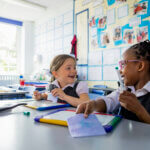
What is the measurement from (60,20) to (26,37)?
126 centimetres

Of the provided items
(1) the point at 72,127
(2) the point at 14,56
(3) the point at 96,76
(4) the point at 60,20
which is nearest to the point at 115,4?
(3) the point at 96,76

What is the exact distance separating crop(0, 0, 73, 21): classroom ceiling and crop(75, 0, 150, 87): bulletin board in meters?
0.69

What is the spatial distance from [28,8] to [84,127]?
3777 millimetres

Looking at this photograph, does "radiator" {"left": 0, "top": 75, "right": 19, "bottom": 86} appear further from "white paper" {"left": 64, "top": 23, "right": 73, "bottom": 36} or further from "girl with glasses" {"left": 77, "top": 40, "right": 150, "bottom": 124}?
"girl with glasses" {"left": 77, "top": 40, "right": 150, "bottom": 124}

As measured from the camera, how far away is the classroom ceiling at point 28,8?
3.39 metres

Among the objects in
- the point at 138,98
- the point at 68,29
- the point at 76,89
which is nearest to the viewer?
the point at 138,98

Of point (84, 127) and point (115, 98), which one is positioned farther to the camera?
point (115, 98)

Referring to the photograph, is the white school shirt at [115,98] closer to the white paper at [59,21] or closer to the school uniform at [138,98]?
the school uniform at [138,98]

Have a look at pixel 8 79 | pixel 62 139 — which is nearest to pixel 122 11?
pixel 62 139

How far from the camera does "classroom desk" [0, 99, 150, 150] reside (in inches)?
15.2

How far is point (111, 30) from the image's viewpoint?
2562mm

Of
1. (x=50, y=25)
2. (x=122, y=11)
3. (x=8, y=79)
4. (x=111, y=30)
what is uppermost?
(x=50, y=25)

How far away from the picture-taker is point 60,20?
3.62m

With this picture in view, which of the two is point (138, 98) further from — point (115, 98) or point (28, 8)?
point (28, 8)
